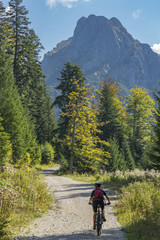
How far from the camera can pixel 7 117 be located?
2072 cm

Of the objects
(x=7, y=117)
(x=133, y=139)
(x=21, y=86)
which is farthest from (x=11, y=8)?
(x=133, y=139)

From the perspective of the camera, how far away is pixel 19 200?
9781 mm

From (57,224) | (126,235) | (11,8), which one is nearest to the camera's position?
(126,235)

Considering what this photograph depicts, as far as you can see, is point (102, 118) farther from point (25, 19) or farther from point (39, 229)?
point (39, 229)

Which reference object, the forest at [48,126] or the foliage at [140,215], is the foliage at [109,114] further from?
the foliage at [140,215]

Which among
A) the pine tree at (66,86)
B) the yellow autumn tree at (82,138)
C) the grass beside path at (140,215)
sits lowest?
the grass beside path at (140,215)

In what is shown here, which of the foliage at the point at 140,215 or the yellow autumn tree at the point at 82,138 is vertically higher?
the yellow autumn tree at the point at 82,138

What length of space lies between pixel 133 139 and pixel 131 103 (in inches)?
278

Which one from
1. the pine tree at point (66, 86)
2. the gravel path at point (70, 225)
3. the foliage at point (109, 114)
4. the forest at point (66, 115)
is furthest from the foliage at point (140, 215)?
the foliage at point (109, 114)

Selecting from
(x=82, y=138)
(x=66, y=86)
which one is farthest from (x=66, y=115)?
(x=82, y=138)

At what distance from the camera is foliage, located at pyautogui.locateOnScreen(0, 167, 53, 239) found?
8.09 m

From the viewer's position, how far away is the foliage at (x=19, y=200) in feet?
26.5

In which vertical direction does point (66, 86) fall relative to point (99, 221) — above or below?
above

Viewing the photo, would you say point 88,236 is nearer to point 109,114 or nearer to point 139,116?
point 109,114
